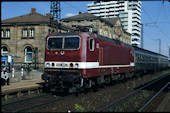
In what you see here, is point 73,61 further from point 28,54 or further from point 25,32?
point 25,32

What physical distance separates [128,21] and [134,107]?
131m

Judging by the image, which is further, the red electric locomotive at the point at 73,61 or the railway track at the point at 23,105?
the red electric locomotive at the point at 73,61

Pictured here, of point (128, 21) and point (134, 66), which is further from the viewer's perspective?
point (128, 21)

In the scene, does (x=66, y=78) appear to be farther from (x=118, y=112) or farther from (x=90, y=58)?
(x=118, y=112)

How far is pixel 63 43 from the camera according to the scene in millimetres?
12969

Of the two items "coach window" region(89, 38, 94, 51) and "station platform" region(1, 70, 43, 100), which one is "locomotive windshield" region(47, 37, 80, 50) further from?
"station platform" region(1, 70, 43, 100)

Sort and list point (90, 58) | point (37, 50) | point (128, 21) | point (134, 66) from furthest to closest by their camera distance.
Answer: point (128, 21) → point (37, 50) → point (134, 66) → point (90, 58)

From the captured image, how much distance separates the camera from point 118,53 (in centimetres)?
1797

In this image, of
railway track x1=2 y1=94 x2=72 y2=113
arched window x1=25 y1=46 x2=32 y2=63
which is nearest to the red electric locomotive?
railway track x1=2 y1=94 x2=72 y2=113

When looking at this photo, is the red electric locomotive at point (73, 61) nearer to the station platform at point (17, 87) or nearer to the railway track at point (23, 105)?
the railway track at point (23, 105)

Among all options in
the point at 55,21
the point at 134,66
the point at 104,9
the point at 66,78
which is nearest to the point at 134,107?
the point at 66,78

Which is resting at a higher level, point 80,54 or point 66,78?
point 80,54

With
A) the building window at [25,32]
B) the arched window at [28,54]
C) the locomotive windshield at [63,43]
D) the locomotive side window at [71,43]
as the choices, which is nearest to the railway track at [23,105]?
the locomotive windshield at [63,43]

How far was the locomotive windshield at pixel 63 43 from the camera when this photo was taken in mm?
12602
